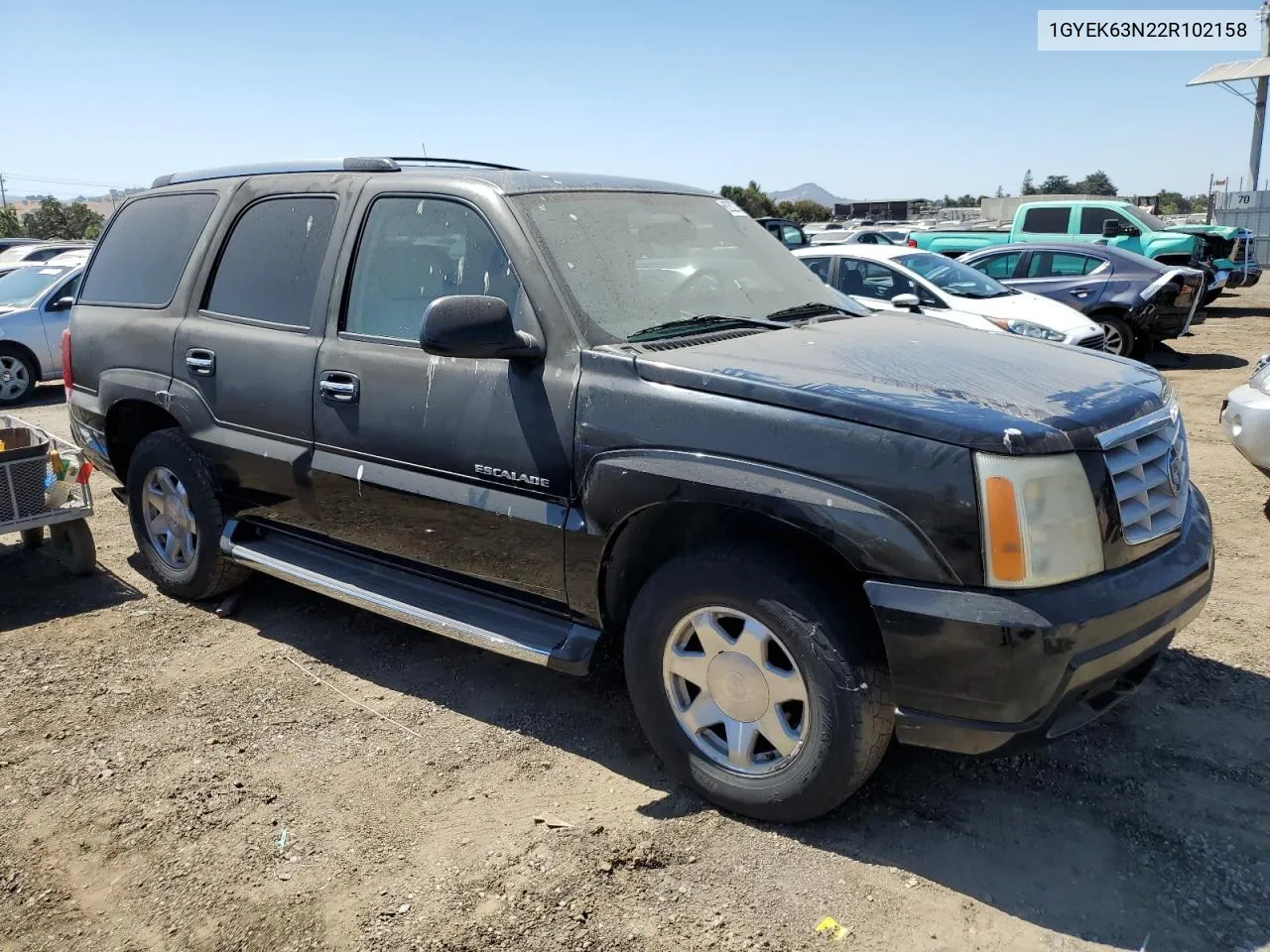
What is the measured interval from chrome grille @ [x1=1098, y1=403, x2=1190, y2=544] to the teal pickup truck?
14.6 metres

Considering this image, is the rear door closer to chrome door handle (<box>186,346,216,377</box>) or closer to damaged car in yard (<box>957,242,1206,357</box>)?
chrome door handle (<box>186,346,216,377</box>)

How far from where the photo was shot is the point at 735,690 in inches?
121

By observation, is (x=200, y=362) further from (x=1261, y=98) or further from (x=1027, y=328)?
(x=1261, y=98)

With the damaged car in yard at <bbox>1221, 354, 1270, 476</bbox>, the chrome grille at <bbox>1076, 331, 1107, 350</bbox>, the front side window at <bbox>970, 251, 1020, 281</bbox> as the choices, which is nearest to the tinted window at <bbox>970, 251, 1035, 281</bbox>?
the front side window at <bbox>970, 251, 1020, 281</bbox>

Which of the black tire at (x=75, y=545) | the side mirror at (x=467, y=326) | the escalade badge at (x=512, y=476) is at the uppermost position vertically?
the side mirror at (x=467, y=326)

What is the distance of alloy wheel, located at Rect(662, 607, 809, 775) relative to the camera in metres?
2.98

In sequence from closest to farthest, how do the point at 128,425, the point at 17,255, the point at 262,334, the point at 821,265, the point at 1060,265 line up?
the point at 262,334, the point at 128,425, the point at 821,265, the point at 1060,265, the point at 17,255

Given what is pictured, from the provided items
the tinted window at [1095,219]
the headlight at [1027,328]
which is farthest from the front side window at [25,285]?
the tinted window at [1095,219]

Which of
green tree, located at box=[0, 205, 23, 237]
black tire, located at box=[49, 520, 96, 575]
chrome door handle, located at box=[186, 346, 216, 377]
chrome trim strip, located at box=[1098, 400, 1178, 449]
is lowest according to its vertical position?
black tire, located at box=[49, 520, 96, 575]

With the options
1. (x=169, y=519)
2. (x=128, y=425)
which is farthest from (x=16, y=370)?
(x=169, y=519)

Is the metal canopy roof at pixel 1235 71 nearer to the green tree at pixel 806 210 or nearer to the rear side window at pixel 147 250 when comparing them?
the green tree at pixel 806 210

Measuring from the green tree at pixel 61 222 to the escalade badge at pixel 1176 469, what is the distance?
53640mm

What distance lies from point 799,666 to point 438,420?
5.13 feet

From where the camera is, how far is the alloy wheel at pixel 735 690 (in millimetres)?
2982
